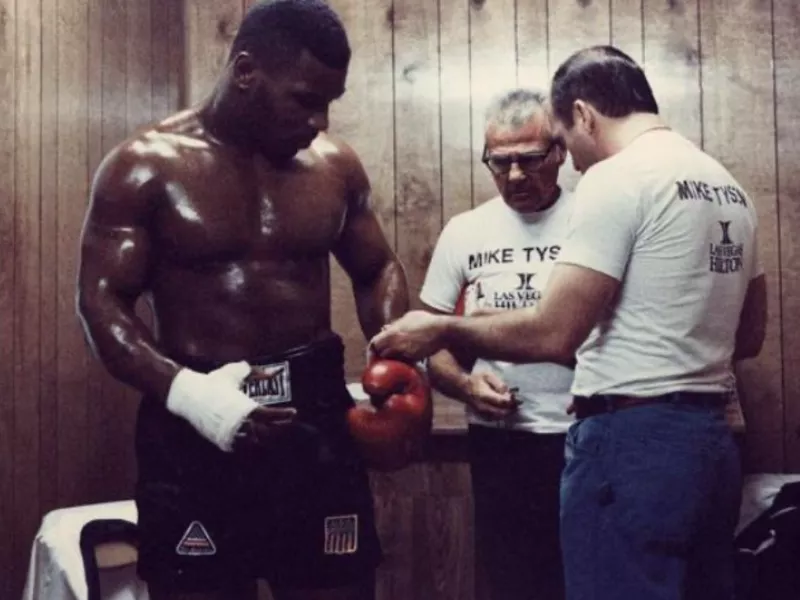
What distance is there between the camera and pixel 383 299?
224 centimetres

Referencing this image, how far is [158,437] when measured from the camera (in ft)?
6.59

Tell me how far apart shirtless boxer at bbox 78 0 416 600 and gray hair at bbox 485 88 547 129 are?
0.76 m

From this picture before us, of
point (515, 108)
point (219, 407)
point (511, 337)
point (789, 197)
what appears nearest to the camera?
point (219, 407)

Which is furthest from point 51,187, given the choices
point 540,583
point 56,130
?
point 540,583

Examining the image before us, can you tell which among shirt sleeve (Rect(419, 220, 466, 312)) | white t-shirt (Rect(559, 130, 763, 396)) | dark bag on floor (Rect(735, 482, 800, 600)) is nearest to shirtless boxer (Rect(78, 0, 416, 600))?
white t-shirt (Rect(559, 130, 763, 396))

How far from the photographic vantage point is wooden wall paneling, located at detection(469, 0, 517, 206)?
343 cm

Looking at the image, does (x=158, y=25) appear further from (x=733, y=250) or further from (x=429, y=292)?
(x=733, y=250)

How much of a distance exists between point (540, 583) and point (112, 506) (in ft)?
4.55

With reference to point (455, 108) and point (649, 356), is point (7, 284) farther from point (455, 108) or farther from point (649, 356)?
point (649, 356)

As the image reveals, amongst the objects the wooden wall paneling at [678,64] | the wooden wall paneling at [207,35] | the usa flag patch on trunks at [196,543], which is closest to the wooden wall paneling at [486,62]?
the wooden wall paneling at [678,64]

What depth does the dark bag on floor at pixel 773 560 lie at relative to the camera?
107 inches

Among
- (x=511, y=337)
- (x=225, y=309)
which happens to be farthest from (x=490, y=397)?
(x=225, y=309)

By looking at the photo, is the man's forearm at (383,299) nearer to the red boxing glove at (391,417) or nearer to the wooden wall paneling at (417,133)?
the red boxing glove at (391,417)

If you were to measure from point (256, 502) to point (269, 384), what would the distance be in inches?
9.2
